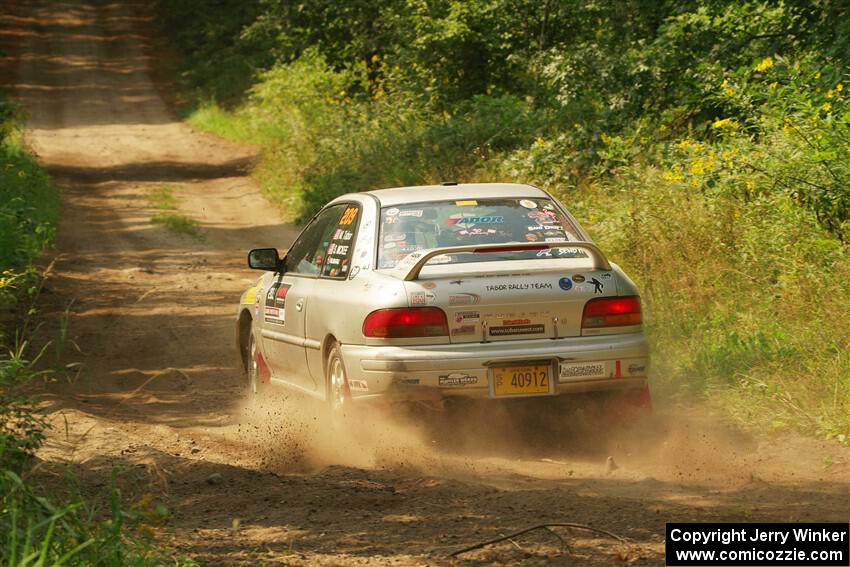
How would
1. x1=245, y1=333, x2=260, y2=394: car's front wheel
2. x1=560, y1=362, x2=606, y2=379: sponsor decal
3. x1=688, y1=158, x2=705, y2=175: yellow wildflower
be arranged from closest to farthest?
x1=560, y1=362, x2=606, y2=379: sponsor decal
x1=245, y1=333, x2=260, y2=394: car's front wheel
x1=688, y1=158, x2=705, y2=175: yellow wildflower

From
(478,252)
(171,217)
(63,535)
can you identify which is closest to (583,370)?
(478,252)

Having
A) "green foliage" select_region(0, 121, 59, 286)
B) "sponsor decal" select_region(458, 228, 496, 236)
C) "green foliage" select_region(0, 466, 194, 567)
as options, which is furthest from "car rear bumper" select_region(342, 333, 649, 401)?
"green foliage" select_region(0, 121, 59, 286)

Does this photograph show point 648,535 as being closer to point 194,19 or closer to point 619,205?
point 619,205

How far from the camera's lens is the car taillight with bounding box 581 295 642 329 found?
24.1ft

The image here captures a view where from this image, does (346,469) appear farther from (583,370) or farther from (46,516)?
(46,516)

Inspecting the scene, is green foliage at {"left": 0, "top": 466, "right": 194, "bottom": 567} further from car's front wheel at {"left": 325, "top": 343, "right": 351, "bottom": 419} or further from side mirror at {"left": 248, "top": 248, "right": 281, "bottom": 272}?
side mirror at {"left": 248, "top": 248, "right": 281, "bottom": 272}

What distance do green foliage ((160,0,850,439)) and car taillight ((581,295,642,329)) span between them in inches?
47.7

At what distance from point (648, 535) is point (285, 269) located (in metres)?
4.48

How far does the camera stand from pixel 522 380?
283 inches

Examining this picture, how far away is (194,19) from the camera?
43594mm

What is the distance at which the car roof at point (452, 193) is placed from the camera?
8.18m

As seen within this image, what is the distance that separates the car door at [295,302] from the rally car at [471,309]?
24 centimetres

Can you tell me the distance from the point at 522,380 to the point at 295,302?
2100mm

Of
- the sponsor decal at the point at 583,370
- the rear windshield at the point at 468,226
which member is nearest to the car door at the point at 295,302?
the rear windshield at the point at 468,226
